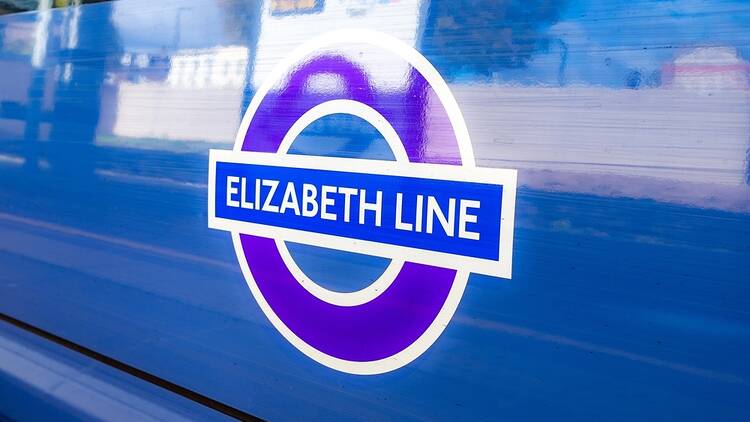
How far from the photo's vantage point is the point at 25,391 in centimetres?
220

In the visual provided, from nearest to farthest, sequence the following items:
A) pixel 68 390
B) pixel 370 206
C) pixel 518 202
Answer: pixel 518 202, pixel 370 206, pixel 68 390

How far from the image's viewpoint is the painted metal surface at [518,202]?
105cm

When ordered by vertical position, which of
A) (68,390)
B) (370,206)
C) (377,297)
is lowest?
(68,390)

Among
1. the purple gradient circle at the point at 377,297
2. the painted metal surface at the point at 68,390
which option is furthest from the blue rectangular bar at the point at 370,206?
the painted metal surface at the point at 68,390

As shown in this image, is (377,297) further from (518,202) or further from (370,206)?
(518,202)

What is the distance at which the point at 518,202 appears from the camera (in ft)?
4.00

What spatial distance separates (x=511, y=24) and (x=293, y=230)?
62 centimetres

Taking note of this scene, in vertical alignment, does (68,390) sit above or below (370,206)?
below

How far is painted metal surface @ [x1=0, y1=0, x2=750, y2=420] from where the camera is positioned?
3.44 ft

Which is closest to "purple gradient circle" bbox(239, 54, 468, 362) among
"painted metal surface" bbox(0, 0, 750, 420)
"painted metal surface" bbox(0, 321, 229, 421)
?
"painted metal surface" bbox(0, 0, 750, 420)

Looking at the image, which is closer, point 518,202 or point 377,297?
point 518,202

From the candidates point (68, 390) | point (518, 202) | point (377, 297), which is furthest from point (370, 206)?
point (68, 390)

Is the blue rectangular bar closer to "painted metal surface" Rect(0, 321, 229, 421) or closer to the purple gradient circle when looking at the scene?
the purple gradient circle

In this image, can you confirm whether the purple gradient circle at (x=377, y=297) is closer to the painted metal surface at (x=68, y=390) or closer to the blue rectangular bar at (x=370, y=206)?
the blue rectangular bar at (x=370, y=206)
